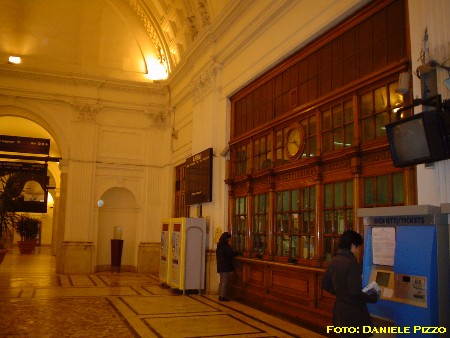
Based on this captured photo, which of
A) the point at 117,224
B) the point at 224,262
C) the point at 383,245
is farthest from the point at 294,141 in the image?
the point at 117,224

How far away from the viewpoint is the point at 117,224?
15219mm

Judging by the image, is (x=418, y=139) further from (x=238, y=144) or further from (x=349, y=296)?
(x=238, y=144)

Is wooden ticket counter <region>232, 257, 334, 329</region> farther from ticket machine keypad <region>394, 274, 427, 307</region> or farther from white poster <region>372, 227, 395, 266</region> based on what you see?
ticket machine keypad <region>394, 274, 427, 307</region>

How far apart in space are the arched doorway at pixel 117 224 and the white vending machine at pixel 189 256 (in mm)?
5133

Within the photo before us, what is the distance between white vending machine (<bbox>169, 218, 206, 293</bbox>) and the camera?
32.9 feet

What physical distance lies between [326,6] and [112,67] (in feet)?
32.5

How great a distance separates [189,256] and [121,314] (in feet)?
9.20

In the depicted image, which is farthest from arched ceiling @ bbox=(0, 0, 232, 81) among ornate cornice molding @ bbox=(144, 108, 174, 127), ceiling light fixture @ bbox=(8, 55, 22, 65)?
ornate cornice molding @ bbox=(144, 108, 174, 127)

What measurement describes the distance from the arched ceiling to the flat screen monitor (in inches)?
394

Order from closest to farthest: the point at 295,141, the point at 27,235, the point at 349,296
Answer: the point at 349,296, the point at 295,141, the point at 27,235

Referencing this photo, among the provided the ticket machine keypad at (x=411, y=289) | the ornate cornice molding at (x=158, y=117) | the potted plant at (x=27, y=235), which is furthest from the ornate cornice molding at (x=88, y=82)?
the ticket machine keypad at (x=411, y=289)

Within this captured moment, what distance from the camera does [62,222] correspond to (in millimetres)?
14328

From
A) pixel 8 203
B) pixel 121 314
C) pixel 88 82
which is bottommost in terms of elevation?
pixel 121 314

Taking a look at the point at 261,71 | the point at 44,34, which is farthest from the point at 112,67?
the point at 261,71
